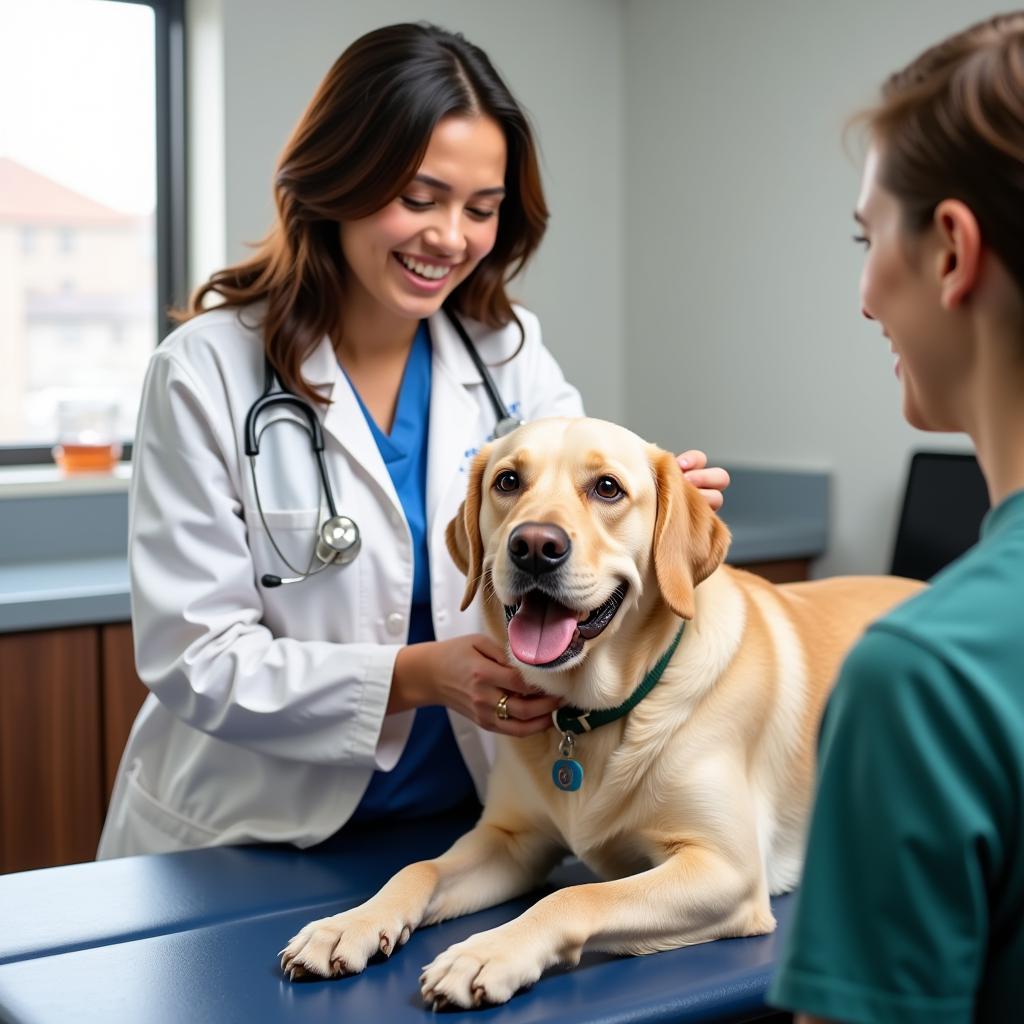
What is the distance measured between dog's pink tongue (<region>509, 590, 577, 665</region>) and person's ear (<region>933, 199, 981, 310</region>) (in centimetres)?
62

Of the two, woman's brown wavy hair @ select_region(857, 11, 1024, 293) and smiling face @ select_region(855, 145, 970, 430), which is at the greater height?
woman's brown wavy hair @ select_region(857, 11, 1024, 293)

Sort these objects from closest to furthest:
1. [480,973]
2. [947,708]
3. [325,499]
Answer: [947,708], [480,973], [325,499]

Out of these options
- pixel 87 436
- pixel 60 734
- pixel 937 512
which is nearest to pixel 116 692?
pixel 60 734

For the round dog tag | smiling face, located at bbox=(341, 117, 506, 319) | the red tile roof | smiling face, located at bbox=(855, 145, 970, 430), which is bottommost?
the round dog tag

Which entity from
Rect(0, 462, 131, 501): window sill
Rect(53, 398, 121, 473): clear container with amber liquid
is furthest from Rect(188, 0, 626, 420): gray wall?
Rect(0, 462, 131, 501): window sill

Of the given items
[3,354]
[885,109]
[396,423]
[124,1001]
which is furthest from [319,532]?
[3,354]

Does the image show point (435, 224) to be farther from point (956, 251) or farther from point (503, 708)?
point (956, 251)

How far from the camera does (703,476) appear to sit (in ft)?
4.68

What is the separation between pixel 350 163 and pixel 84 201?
1.64 meters

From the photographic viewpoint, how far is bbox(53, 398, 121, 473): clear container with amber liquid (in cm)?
276

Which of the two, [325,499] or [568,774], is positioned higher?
[325,499]

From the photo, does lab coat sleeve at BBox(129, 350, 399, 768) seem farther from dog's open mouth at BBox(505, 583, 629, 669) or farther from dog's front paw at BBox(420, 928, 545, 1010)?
dog's front paw at BBox(420, 928, 545, 1010)

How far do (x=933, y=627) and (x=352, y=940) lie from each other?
0.70 m

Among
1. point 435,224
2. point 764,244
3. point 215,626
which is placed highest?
point 764,244
